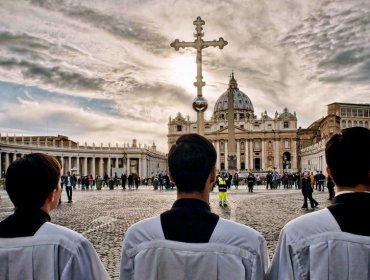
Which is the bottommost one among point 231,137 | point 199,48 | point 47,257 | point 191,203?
point 47,257

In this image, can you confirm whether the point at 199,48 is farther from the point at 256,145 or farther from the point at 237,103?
the point at 237,103

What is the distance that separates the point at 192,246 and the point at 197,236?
0.20 ft

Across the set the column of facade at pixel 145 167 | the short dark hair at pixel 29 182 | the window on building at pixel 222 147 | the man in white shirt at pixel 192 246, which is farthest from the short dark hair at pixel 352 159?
the window on building at pixel 222 147

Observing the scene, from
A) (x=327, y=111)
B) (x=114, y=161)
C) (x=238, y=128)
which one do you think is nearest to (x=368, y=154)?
(x=327, y=111)

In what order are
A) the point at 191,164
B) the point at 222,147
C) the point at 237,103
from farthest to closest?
the point at 237,103 → the point at 222,147 → the point at 191,164

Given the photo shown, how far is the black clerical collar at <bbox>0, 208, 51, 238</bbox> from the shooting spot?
3.06 meters

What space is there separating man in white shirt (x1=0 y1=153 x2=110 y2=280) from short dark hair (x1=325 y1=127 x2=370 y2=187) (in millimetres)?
1582

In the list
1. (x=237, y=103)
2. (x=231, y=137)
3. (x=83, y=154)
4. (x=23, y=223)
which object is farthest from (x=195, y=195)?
(x=237, y=103)

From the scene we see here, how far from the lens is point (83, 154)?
115125 mm

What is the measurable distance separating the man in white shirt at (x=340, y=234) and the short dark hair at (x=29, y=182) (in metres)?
1.48

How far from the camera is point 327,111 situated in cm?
10725

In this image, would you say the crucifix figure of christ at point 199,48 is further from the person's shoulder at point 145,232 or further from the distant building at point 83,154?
the distant building at point 83,154

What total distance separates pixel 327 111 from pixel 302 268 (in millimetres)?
108563

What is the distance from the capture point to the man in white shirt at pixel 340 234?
9.44 feet
